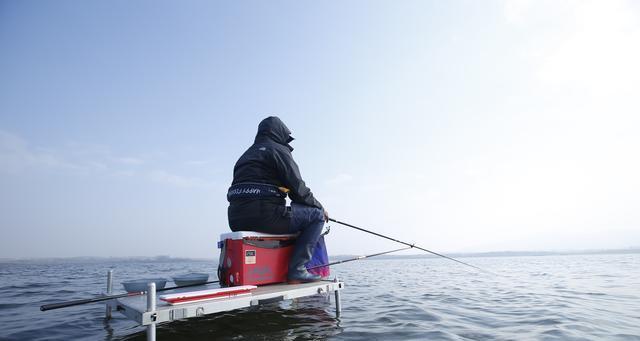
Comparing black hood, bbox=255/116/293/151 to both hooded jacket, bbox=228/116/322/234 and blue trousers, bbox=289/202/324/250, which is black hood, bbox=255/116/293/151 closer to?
hooded jacket, bbox=228/116/322/234

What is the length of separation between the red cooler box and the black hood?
174 centimetres

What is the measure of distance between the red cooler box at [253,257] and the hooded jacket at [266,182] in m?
0.21

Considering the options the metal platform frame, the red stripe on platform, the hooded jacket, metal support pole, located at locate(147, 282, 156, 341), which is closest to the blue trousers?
the hooded jacket

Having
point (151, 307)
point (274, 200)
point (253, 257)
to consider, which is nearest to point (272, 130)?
point (274, 200)

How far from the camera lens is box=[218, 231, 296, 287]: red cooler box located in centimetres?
490

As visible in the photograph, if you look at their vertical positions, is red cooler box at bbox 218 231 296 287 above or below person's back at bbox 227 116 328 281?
below

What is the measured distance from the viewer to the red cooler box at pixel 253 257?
16.1ft

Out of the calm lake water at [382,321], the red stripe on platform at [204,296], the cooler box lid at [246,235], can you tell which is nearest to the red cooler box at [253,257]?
the cooler box lid at [246,235]

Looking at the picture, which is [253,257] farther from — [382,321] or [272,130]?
[382,321]

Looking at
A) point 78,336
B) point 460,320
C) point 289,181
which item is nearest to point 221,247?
point 289,181

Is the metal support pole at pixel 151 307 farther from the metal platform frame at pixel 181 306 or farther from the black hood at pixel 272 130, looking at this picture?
the black hood at pixel 272 130

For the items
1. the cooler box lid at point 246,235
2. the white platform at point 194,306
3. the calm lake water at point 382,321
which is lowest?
the calm lake water at point 382,321

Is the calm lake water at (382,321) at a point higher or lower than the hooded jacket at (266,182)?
lower

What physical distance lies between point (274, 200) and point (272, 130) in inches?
53.8
